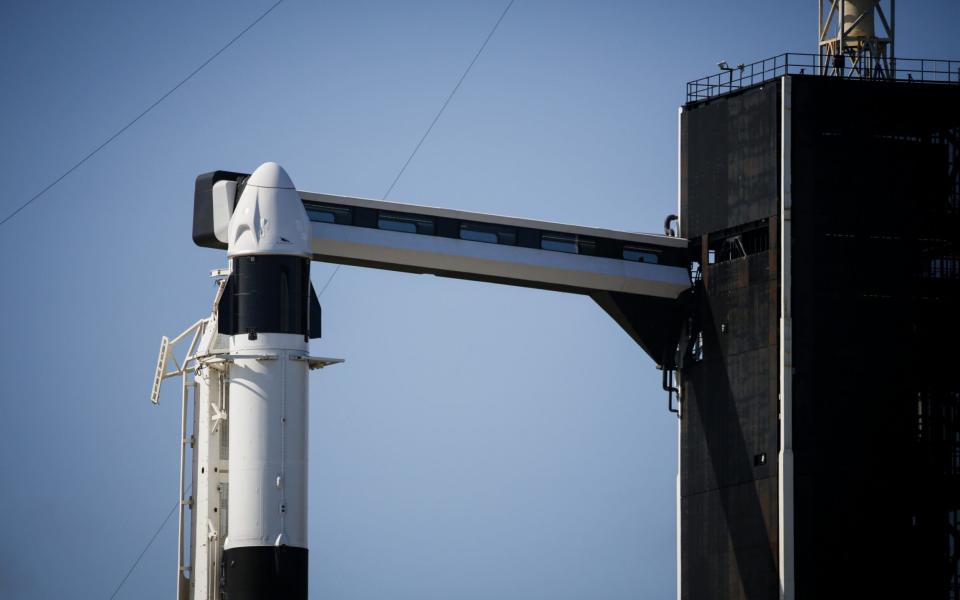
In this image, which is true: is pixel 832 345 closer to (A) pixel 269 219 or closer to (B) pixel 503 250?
(B) pixel 503 250

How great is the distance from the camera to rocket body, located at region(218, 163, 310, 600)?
69562mm

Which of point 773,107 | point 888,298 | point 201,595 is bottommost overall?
point 201,595

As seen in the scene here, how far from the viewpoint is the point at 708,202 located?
7888cm

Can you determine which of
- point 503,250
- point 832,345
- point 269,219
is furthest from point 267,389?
point 832,345

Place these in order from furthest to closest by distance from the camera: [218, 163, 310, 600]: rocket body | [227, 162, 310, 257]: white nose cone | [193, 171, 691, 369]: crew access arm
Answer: [193, 171, 691, 369]: crew access arm
[227, 162, 310, 257]: white nose cone
[218, 163, 310, 600]: rocket body

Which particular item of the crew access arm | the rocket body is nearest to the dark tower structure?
the crew access arm

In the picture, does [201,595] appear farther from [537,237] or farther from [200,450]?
[537,237]

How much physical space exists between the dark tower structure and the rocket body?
14981 mm

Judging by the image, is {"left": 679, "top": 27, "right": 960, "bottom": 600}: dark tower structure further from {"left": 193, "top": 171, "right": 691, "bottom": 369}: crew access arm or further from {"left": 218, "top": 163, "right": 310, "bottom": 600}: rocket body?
{"left": 218, "top": 163, "right": 310, "bottom": 600}: rocket body

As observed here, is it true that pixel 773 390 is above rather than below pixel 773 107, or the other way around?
below

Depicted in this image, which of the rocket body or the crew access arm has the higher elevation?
the crew access arm

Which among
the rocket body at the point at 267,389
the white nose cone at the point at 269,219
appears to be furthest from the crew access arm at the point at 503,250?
the rocket body at the point at 267,389

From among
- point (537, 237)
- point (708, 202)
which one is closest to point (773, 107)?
point (708, 202)

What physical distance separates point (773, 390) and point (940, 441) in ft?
18.8
